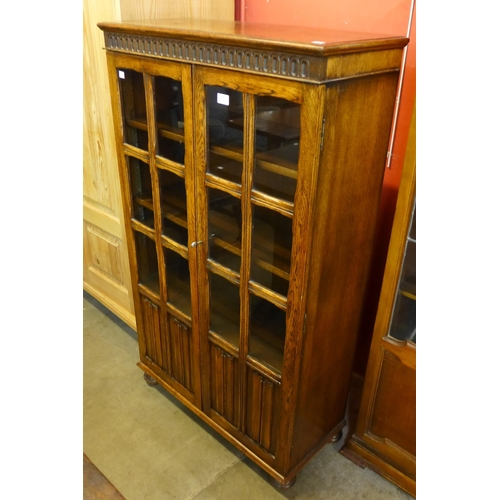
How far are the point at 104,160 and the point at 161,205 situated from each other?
545 mm

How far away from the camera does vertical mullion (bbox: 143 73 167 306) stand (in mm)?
1359

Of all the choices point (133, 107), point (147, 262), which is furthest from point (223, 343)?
point (133, 107)

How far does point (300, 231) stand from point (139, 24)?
775 millimetres

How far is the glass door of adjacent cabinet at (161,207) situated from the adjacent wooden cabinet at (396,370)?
2.03 ft

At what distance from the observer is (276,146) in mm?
1151

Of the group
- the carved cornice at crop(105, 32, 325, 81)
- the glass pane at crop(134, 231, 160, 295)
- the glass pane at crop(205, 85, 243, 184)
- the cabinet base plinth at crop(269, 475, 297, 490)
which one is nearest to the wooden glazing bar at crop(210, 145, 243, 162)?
the glass pane at crop(205, 85, 243, 184)

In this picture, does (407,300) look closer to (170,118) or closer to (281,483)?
(281,483)

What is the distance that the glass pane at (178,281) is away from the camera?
62.9 inches

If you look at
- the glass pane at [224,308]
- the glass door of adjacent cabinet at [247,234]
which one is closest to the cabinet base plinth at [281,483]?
the glass door of adjacent cabinet at [247,234]

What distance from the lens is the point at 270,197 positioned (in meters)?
1.17

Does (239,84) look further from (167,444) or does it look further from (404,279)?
(167,444)

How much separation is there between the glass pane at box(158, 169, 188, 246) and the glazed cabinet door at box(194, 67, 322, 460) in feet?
0.40

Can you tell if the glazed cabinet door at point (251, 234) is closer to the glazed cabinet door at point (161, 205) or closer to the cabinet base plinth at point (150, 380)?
the glazed cabinet door at point (161, 205)

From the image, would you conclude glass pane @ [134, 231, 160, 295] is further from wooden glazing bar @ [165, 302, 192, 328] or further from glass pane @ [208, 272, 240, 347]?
glass pane @ [208, 272, 240, 347]
